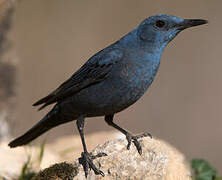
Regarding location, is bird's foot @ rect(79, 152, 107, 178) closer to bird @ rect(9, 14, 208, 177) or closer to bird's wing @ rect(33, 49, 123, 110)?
Result: bird @ rect(9, 14, 208, 177)

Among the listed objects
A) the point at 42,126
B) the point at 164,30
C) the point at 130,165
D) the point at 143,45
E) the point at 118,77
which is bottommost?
the point at 130,165

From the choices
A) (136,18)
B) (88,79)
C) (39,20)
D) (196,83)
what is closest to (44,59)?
(39,20)

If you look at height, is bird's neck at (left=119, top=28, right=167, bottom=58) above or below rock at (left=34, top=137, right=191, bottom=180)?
above

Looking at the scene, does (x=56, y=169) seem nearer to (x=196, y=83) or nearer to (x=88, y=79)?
(x=88, y=79)

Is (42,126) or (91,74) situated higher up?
(91,74)

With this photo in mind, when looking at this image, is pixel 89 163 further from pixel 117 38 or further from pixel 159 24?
pixel 117 38

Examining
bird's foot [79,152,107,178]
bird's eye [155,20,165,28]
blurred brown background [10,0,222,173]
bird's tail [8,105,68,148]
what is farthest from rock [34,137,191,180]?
blurred brown background [10,0,222,173]

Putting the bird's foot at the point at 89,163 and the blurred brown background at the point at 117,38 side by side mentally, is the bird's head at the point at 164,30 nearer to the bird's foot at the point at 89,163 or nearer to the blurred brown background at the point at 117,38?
the bird's foot at the point at 89,163

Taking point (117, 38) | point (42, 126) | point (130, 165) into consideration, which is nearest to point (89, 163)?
point (130, 165)
